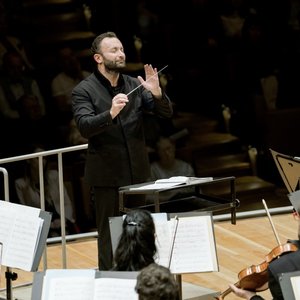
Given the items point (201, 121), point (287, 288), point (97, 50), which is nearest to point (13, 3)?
point (201, 121)

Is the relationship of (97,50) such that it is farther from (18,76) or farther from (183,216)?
(18,76)

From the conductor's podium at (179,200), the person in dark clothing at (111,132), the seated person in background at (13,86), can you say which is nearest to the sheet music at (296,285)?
the conductor's podium at (179,200)

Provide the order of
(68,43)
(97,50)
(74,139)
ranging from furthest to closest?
(68,43), (74,139), (97,50)

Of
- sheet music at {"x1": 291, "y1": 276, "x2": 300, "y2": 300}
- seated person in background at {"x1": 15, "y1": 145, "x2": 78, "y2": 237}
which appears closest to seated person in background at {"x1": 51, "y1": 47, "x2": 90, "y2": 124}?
seated person in background at {"x1": 15, "y1": 145, "x2": 78, "y2": 237}

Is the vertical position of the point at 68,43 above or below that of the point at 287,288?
above

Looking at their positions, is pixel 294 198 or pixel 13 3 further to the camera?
pixel 13 3

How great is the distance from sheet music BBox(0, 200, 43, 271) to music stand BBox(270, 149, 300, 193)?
136cm

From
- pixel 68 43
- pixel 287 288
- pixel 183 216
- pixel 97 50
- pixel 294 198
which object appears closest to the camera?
pixel 287 288

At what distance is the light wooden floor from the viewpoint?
6336mm

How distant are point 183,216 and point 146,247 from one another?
615 millimetres

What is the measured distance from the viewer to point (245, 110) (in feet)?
31.3

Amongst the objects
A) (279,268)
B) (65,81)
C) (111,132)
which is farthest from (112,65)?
(65,81)

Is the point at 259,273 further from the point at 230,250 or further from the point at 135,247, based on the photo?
the point at 230,250

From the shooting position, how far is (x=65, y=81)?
9.06 m
